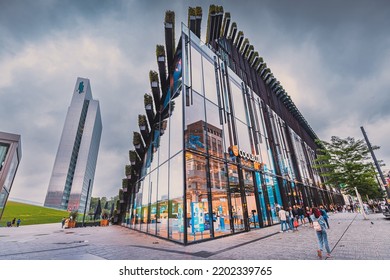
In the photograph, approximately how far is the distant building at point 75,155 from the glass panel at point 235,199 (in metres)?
94.6

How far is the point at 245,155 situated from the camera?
13.6m

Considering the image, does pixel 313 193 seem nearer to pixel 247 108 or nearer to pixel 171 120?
pixel 247 108

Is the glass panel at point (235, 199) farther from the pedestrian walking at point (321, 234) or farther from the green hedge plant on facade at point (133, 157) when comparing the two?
the green hedge plant on facade at point (133, 157)

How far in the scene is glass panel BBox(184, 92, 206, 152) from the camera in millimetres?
9857

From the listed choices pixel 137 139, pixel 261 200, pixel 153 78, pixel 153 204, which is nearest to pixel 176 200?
pixel 153 204

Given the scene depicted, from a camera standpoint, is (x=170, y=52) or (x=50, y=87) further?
(x=170, y=52)

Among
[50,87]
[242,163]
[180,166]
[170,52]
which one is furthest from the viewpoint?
[170,52]

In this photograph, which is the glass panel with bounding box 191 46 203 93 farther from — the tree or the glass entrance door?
the tree

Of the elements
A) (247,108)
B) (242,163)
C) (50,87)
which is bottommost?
(242,163)

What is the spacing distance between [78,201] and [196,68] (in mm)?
115295

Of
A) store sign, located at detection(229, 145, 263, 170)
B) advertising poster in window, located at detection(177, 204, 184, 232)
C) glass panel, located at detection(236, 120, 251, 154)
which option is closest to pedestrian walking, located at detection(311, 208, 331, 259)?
advertising poster in window, located at detection(177, 204, 184, 232)

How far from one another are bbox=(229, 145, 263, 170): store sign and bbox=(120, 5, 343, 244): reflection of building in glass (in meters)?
0.08
